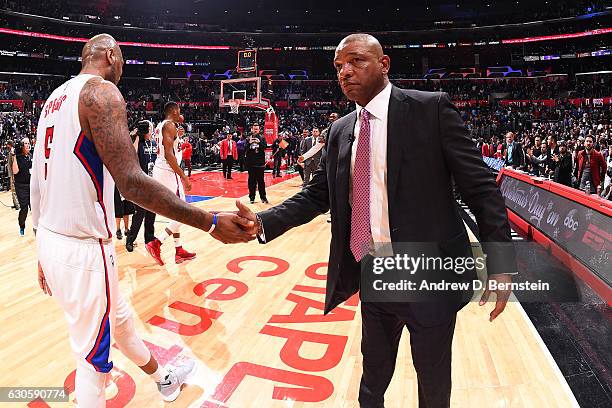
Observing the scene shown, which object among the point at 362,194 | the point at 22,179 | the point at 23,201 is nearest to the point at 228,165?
the point at 22,179

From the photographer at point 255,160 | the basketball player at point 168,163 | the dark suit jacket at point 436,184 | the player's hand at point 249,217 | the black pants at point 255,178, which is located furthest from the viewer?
the black pants at point 255,178

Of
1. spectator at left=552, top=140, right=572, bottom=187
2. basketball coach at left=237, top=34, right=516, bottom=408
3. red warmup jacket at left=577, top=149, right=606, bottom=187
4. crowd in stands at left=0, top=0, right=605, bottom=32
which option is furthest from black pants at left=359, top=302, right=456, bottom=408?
crowd in stands at left=0, top=0, right=605, bottom=32

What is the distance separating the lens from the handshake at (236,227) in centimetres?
184

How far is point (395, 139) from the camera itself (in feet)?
4.91

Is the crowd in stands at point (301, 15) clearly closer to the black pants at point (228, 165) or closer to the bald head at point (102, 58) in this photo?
the black pants at point (228, 165)

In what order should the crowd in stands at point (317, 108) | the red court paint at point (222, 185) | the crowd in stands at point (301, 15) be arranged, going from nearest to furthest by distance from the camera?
the red court paint at point (222, 185)
the crowd in stands at point (317, 108)
the crowd in stands at point (301, 15)

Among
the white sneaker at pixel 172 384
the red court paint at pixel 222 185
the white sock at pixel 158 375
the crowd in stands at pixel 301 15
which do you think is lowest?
the red court paint at pixel 222 185

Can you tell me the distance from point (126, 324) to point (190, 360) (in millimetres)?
806

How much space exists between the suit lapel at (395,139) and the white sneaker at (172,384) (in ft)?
5.61

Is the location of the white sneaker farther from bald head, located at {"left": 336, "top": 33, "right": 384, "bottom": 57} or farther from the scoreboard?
the scoreboard

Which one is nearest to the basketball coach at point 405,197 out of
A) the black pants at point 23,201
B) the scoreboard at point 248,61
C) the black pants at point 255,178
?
the black pants at point 23,201

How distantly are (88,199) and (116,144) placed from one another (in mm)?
291

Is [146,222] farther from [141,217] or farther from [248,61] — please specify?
[248,61]

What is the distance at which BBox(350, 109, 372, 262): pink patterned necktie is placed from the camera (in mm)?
1580
